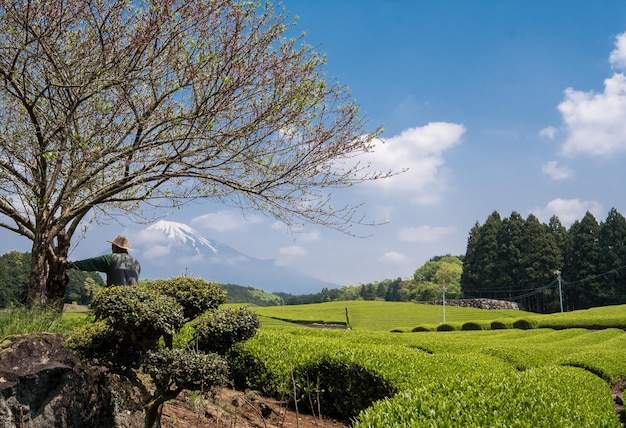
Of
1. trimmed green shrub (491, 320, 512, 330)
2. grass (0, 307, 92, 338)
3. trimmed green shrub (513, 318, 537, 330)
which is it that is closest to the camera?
grass (0, 307, 92, 338)

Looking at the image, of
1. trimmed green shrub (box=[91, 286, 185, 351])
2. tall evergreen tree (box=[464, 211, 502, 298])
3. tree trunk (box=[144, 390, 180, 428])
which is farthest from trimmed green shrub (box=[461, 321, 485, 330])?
tall evergreen tree (box=[464, 211, 502, 298])

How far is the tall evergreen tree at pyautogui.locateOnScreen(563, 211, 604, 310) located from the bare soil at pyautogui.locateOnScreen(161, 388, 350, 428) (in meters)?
54.3

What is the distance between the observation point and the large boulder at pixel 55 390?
462 cm

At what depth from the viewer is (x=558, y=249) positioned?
5547 cm

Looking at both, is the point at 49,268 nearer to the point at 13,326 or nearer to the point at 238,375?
the point at 13,326

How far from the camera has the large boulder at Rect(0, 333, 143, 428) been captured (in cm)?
462

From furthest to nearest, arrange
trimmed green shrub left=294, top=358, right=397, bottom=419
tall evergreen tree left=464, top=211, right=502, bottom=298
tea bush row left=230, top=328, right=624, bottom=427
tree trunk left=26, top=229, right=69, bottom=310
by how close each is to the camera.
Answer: tall evergreen tree left=464, top=211, right=502, bottom=298 < tree trunk left=26, top=229, right=69, bottom=310 < trimmed green shrub left=294, top=358, right=397, bottom=419 < tea bush row left=230, top=328, right=624, bottom=427

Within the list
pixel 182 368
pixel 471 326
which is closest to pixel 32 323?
pixel 182 368

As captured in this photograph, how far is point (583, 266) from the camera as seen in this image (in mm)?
53312

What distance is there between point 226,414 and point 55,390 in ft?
7.47

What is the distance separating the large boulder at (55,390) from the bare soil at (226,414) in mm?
648

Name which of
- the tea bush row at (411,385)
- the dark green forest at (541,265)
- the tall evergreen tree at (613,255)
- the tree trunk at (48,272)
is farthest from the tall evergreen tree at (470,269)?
the tree trunk at (48,272)

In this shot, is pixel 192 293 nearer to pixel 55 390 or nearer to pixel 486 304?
pixel 55 390

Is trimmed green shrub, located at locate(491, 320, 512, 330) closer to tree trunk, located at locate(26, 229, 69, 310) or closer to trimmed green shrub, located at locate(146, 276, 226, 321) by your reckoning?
tree trunk, located at locate(26, 229, 69, 310)
